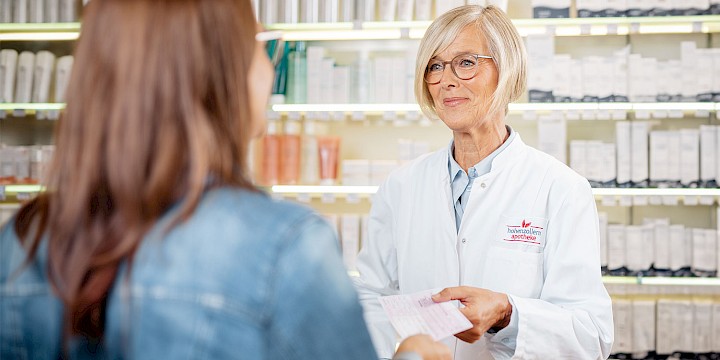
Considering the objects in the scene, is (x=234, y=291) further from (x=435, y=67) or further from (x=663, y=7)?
(x=663, y=7)

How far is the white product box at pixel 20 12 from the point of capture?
3.59 metres

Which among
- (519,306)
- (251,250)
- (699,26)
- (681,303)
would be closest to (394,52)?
(699,26)

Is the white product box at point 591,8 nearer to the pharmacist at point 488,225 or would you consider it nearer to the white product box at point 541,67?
the white product box at point 541,67

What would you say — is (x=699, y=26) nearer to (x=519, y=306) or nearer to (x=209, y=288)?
(x=519, y=306)

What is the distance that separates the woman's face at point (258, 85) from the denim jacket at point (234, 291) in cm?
14

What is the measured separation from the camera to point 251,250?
78cm

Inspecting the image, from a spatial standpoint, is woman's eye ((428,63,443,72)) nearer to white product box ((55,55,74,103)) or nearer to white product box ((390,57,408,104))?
white product box ((390,57,408,104))

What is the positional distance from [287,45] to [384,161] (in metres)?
0.76

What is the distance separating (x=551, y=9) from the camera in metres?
3.33

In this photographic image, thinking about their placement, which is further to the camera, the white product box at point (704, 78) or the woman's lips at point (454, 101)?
the white product box at point (704, 78)

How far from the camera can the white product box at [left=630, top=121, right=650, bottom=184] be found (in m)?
3.31

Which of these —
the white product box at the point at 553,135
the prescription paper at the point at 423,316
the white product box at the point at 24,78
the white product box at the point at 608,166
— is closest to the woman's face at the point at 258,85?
the prescription paper at the point at 423,316

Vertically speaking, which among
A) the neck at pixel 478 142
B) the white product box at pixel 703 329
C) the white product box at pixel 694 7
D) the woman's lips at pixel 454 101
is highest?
the white product box at pixel 694 7

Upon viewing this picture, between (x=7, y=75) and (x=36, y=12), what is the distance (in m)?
0.35
